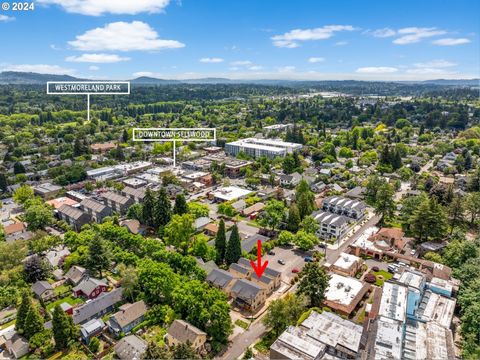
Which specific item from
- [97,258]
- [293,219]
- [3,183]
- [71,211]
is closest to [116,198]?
[71,211]

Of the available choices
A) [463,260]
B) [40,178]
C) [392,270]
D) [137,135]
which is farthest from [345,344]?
[137,135]

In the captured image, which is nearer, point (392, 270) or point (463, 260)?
point (463, 260)

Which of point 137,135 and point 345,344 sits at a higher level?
point 137,135

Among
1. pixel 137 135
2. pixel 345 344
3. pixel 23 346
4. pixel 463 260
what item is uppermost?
pixel 137 135

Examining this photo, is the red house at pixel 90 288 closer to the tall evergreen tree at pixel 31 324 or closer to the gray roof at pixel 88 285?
the gray roof at pixel 88 285

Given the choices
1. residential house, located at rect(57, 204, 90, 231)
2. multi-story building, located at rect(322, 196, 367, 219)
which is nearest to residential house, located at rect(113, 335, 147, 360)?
residential house, located at rect(57, 204, 90, 231)

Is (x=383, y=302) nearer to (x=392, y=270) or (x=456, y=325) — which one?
(x=456, y=325)

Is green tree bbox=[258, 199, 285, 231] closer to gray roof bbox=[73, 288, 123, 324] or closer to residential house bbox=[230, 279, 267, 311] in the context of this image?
residential house bbox=[230, 279, 267, 311]

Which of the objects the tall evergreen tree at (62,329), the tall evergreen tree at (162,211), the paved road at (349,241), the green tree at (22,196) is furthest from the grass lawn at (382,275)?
the green tree at (22,196)
